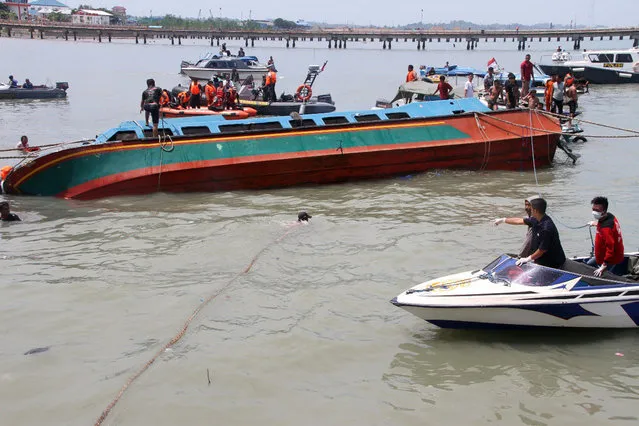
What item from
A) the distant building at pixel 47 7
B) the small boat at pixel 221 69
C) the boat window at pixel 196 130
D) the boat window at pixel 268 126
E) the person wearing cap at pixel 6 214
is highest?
the distant building at pixel 47 7

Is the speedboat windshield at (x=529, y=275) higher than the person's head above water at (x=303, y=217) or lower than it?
higher

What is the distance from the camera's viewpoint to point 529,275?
9.15 metres

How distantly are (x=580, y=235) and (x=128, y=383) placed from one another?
9.98m

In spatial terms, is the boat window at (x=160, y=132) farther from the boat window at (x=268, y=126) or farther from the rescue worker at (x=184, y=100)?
the rescue worker at (x=184, y=100)

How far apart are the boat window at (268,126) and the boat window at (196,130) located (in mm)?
1259

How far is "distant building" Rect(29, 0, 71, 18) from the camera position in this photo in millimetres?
186500

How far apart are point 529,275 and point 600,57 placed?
4824 cm

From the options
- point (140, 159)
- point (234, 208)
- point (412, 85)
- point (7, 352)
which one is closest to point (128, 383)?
point (7, 352)

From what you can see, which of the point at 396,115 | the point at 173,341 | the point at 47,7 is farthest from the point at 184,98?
the point at 47,7

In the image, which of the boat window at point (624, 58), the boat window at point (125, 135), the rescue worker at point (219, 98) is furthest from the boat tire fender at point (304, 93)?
the boat window at point (624, 58)

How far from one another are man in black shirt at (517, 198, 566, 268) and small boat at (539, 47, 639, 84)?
139ft

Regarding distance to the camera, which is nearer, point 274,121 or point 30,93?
point 274,121

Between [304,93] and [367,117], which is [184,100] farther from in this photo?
[367,117]

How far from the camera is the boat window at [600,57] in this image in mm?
51938
